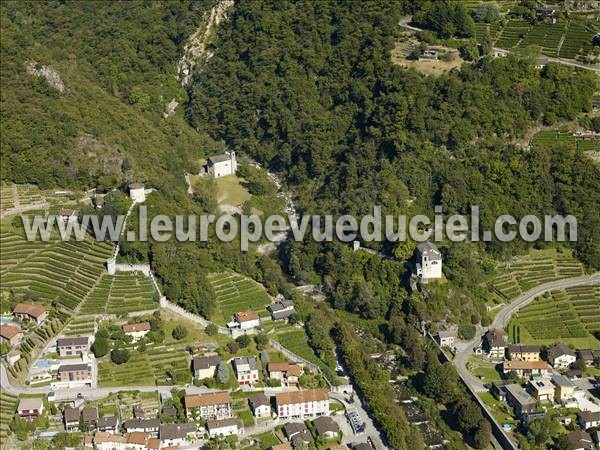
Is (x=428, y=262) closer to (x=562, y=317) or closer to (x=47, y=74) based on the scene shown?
(x=562, y=317)

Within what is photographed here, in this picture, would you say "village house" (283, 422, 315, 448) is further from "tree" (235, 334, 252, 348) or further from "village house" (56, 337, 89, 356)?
"village house" (56, 337, 89, 356)

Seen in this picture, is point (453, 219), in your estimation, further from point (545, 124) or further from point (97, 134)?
point (97, 134)

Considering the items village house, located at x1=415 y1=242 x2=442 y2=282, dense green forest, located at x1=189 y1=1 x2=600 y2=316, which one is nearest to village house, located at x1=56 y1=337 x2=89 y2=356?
dense green forest, located at x1=189 y1=1 x2=600 y2=316

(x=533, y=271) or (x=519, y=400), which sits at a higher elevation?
(x=533, y=271)

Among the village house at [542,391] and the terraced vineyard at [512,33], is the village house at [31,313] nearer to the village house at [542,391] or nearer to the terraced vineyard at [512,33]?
the village house at [542,391]

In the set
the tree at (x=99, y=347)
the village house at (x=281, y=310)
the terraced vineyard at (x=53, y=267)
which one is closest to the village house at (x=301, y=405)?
the village house at (x=281, y=310)

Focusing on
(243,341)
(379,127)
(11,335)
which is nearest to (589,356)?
(243,341)

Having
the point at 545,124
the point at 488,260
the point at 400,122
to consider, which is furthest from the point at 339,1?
the point at 488,260
